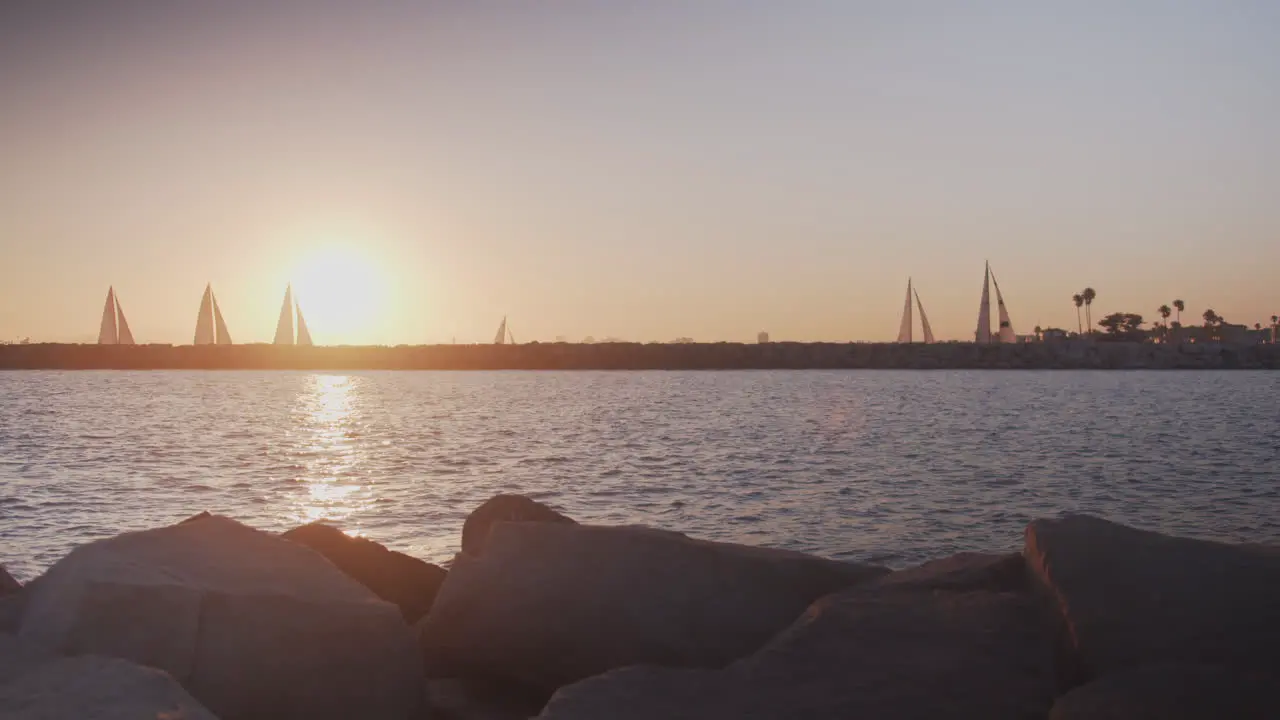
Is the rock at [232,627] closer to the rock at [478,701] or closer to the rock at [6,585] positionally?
the rock at [478,701]

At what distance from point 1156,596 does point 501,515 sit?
11.7ft

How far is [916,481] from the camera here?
57.4 ft

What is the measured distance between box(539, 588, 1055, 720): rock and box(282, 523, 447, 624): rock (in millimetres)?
2661

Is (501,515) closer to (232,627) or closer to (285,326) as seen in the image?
(232,627)

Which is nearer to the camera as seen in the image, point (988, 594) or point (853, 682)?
point (853, 682)

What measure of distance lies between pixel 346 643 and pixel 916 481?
47.1 feet

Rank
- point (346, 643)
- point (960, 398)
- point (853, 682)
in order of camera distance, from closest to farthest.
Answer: point (853, 682), point (346, 643), point (960, 398)

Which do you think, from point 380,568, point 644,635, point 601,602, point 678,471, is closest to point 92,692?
point 601,602

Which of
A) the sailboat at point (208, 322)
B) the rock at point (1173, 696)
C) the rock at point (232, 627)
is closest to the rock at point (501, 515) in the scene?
the rock at point (232, 627)

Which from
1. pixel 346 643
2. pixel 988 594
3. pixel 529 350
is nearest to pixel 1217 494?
pixel 988 594

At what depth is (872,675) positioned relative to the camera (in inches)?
155

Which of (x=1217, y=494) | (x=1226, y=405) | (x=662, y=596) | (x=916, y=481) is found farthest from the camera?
(x=1226, y=405)

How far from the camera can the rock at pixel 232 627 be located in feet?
13.1

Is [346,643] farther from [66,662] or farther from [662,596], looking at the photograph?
[662,596]
